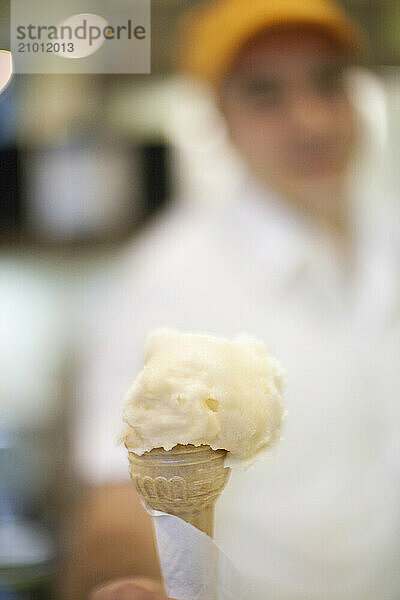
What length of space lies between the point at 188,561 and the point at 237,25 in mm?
468

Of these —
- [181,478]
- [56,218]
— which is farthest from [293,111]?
[181,478]

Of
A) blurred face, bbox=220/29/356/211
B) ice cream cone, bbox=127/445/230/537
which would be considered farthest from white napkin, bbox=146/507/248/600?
blurred face, bbox=220/29/356/211

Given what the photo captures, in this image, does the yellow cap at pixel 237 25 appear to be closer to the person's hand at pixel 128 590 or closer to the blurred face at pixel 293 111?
the blurred face at pixel 293 111

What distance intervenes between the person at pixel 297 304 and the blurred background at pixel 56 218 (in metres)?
0.03

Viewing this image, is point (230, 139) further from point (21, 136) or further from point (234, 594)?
point (234, 594)

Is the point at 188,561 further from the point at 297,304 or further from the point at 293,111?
the point at 293,111

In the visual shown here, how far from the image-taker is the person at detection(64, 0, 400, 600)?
595 mm

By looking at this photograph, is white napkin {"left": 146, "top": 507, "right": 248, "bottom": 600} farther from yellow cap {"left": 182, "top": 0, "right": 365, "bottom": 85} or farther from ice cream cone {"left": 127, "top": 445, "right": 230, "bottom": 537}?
yellow cap {"left": 182, "top": 0, "right": 365, "bottom": 85}

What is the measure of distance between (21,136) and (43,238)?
0.10 m

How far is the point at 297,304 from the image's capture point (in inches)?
24.5

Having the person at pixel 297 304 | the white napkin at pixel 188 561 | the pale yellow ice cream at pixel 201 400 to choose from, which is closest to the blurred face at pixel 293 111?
the person at pixel 297 304

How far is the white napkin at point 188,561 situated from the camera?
0.47 meters

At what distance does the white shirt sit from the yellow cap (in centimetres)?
14

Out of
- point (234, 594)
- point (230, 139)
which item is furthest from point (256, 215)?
point (234, 594)
